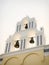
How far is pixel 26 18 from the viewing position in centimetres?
698

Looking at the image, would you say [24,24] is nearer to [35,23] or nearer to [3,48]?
[35,23]

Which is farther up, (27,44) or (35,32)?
(35,32)

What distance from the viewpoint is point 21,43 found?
6480mm

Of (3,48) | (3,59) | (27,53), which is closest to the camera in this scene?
(27,53)

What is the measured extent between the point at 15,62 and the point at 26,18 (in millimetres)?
1924

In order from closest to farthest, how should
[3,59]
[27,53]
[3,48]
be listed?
[27,53]
[3,59]
[3,48]

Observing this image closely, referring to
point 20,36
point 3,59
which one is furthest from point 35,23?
point 3,59

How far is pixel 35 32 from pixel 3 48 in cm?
144

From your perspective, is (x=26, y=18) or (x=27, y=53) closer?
(x=27, y=53)

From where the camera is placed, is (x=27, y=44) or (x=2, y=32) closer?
(x=27, y=44)

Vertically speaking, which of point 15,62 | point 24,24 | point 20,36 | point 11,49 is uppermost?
point 24,24

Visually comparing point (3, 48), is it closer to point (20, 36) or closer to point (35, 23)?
point (20, 36)

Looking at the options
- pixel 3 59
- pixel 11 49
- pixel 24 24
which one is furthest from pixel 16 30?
pixel 3 59

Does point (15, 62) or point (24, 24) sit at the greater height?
point (24, 24)
